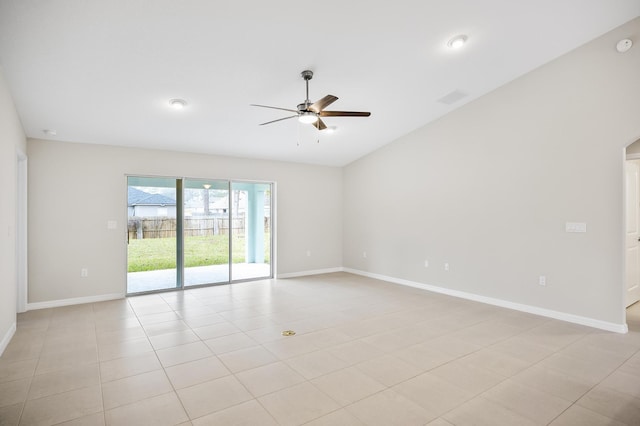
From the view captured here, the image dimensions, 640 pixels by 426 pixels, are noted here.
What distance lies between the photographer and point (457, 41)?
3715 mm

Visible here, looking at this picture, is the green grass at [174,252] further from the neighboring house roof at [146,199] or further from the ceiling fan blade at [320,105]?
the ceiling fan blade at [320,105]

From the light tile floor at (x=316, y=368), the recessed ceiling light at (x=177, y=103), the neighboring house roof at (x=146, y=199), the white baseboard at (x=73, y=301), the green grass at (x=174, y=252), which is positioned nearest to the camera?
the light tile floor at (x=316, y=368)

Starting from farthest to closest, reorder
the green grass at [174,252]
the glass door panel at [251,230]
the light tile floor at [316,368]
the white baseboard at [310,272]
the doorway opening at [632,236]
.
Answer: the white baseboard at [310,272] < the glass door panel at [251,230] < the green grass at [174,252] < the doorway opening at [632,236] < the light tile floor at [316,368]

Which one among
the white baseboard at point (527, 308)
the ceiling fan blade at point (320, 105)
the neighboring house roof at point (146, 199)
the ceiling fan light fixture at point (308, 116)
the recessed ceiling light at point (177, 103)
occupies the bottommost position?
the white baseboard at point (527, 308)

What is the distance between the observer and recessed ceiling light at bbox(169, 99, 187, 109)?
14.1 ft

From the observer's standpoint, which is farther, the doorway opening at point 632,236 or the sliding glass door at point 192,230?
the sliding glass door at point 192,230

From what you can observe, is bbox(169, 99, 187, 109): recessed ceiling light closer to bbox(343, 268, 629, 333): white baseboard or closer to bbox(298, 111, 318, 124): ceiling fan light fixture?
bbox(298, 111, 318, 124): ceiling fan light fixture

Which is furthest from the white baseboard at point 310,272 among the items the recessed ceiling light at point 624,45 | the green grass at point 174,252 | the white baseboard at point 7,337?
the recessed ceiling light at point 624,45

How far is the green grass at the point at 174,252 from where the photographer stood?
19.2 ft

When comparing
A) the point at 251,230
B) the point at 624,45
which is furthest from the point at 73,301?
the point at 624,45

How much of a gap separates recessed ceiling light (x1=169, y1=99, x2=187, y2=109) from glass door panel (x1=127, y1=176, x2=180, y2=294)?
1.99 m

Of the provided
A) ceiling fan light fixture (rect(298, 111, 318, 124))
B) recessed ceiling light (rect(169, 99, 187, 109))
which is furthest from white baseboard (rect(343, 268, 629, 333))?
recessed ceiling light (rect(169, 99, 187, 109))

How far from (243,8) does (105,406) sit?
334 cm

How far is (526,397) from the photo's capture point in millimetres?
2508
